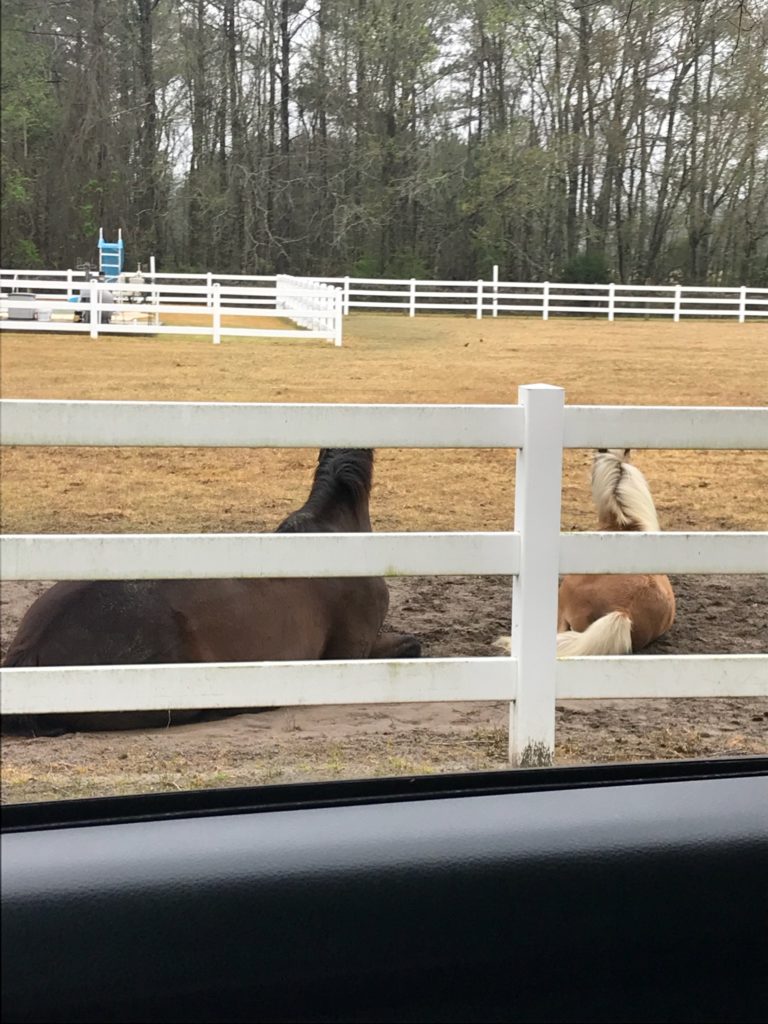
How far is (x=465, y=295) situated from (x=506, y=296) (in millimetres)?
58

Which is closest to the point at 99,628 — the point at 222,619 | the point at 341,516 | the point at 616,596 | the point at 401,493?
the point at 222,619

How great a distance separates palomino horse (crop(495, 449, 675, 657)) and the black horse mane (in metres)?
0.46

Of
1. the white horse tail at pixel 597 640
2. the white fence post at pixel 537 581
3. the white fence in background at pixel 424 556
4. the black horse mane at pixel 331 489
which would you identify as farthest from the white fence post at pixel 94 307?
the white horse tail at pixel 597 640

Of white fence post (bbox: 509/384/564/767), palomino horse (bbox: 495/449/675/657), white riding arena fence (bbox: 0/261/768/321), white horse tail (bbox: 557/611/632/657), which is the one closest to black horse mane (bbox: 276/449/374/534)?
white fence post (bbox: 509/384/564/767)

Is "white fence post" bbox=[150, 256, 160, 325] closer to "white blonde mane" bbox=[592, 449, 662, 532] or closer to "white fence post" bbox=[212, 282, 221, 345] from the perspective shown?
"white fence post" bbox=[212, 282, 221, 345]

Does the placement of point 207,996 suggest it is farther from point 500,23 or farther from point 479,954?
point 500,23

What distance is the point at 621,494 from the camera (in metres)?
2.16

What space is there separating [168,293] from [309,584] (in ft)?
4.74

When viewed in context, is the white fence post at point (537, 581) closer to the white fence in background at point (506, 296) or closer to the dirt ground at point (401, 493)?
the dirt ground at point (401, 493)

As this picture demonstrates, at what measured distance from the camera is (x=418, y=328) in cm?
149

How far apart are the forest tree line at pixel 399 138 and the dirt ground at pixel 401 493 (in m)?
0.12

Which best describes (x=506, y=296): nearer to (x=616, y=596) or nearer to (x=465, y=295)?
(x=465, y=295)

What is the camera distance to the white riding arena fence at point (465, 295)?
1338 mm

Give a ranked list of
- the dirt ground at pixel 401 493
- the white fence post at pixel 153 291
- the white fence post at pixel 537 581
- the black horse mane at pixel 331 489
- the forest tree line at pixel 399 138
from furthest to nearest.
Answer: the white fence post at pixel 537 581 < the black horse mane at pixel 331 489 < the dirt ground at pixel 401 493 < the white fence post at pixel 153 291 < the forest tree line at pixel 399 138
